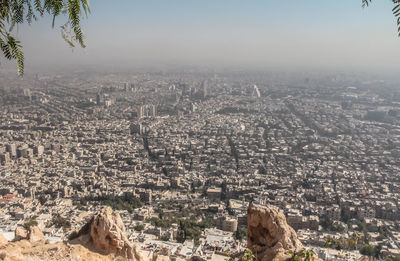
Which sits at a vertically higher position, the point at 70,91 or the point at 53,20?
the point at 53,20

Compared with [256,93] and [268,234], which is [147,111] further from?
[268,234]

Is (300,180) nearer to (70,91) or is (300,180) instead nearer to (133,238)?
(133,238)

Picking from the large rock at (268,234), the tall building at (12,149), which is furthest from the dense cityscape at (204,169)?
the large rock at (268,234)

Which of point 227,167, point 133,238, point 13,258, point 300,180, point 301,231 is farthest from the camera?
point 227,167

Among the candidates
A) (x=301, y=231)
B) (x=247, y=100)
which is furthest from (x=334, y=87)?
(x=301, y=231)

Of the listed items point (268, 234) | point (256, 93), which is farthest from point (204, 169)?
point (256, 93)

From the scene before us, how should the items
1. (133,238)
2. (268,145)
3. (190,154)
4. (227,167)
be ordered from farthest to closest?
1. (268,145)
2. (190,154)
3. (227,167)
4. (133,238)

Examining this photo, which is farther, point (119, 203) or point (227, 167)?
point (227, 167)

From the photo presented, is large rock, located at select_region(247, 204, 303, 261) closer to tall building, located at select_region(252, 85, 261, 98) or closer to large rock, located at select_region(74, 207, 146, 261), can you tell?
large rock, located at select_region(74, 207, 146, 261)
